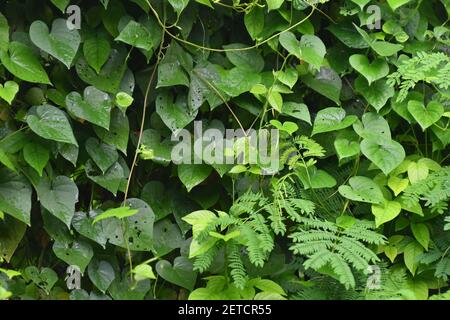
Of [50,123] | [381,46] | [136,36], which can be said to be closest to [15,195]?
[50,123]

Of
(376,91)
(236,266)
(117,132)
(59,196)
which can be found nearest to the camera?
(236,266)

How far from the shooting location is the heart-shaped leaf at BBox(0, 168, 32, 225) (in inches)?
64.6

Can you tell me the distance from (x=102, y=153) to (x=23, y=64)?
0.36 meters

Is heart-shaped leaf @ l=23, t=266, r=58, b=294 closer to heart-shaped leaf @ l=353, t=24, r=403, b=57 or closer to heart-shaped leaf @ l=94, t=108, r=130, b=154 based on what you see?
heart-shaped leaf @ l=94, t=108, r=130, b=154

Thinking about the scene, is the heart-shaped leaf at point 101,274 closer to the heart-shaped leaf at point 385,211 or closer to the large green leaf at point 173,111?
the large green leaf at point 173,111

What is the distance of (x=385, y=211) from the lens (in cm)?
177

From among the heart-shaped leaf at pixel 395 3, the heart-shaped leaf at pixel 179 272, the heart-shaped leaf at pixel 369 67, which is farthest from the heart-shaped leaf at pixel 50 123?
the heart-shaped leaf at pixel 395 3

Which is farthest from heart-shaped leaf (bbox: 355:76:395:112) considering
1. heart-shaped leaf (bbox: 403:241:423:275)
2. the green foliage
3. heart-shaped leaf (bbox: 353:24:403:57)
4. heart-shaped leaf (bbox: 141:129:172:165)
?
heart-shaped leaf (bbox: 141:129:172:165)

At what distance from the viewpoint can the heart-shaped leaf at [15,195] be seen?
1.64 metres

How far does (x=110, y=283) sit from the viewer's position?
176 cm

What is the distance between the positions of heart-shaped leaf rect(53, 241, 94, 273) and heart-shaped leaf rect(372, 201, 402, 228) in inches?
35.3

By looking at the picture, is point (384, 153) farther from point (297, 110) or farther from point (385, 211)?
point (297, 110)

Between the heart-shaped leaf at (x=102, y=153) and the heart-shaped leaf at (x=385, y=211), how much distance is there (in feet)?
2.76
